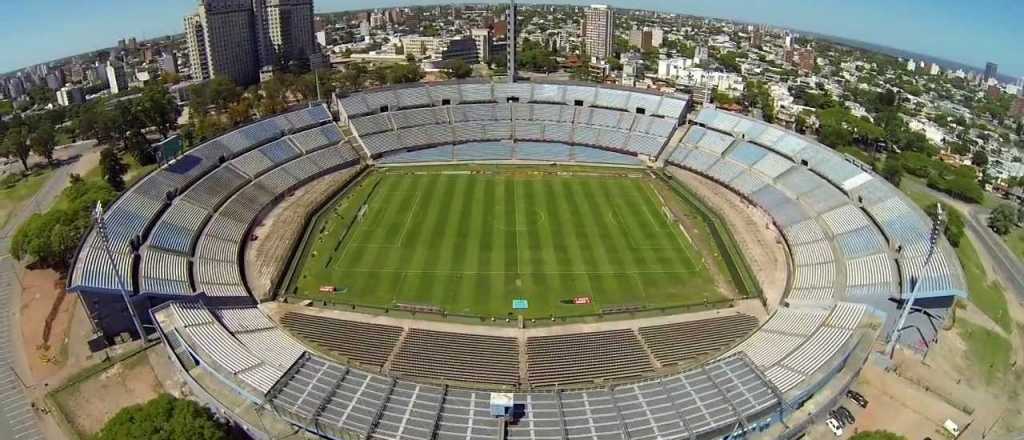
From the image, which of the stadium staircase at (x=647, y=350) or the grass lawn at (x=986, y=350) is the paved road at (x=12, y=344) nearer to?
the stadium staircase at (x=647, y=350)

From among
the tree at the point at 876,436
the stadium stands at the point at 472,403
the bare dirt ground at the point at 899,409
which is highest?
the stadium stands at the point at 472,403

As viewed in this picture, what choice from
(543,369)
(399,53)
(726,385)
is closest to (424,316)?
(543,369)

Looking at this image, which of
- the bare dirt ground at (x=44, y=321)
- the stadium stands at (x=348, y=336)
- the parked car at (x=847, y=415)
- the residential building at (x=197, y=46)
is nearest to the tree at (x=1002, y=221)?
the parked car at (x=847, y=415)

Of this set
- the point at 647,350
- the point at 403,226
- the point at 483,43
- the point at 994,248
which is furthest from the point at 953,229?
the point at 483,43

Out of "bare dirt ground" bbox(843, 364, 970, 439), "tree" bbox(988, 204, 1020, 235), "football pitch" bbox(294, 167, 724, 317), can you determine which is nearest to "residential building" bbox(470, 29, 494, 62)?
"football pitch" bbox(294, 167, 724, 317)

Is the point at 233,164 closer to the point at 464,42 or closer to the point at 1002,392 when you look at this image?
the point at 1002,392

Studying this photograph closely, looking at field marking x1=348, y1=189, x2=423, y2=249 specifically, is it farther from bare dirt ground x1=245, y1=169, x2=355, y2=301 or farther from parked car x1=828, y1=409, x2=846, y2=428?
parked car x1=828, y1=409, x2=846, y2=428

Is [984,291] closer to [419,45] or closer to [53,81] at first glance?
[419,45]
